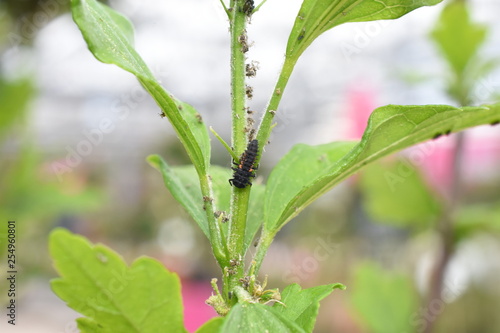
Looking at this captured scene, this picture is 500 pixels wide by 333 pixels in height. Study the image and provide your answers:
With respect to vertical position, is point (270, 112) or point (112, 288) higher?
point (270, 112)

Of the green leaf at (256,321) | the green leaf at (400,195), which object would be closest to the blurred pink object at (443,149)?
the green leaf at (400,195)

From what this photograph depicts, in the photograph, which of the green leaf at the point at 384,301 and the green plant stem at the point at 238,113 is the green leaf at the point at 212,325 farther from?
the green leaf at the point at 384,301

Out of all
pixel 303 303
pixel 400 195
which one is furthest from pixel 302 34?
pixel 400 195

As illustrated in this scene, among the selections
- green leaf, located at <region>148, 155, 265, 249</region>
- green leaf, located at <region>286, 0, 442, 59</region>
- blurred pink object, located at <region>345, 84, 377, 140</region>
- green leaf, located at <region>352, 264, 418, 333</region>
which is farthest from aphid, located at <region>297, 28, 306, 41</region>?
blurred pink object, located at <region>345, 84, 377, 140</region>

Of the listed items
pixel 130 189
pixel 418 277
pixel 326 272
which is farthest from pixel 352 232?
pixel 130 189

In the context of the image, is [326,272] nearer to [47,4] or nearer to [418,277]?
[418,277]

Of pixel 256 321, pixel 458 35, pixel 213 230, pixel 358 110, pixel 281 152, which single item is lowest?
pixel 256 321

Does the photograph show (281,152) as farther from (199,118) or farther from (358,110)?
(199,118)
